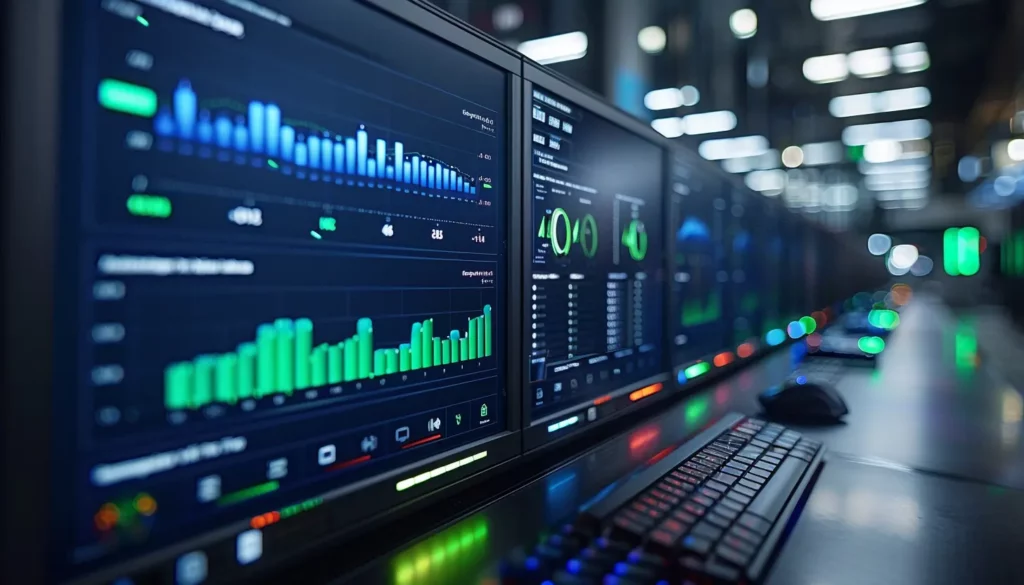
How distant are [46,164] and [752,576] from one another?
588mm

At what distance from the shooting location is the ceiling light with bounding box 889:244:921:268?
13.6 metres

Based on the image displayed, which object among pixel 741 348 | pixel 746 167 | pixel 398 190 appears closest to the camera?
pixel 398 190

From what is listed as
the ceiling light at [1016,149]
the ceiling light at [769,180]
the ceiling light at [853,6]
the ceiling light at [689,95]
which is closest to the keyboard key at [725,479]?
the ceiling light at [853,6]

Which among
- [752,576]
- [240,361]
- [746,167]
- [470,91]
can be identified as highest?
[746,167]

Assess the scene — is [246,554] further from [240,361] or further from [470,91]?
[470,91]

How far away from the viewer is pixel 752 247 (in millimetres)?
1898

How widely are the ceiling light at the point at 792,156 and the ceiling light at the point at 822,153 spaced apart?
0.08 m

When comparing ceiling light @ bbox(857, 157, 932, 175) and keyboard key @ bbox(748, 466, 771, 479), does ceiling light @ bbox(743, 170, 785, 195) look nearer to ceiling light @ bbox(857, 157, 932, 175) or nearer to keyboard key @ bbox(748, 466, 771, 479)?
ceiling light @ bbox(857, 157, 932, 175)

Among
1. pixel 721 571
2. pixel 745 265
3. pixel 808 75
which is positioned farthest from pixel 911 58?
pixel 721 571

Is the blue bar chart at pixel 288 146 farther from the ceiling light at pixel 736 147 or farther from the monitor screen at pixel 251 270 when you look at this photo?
the ceiling light at pixel 736 147

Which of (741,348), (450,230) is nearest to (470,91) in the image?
(450,230)

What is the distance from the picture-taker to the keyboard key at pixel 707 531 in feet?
1.77

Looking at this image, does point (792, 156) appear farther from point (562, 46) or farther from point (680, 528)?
point (680, 528)

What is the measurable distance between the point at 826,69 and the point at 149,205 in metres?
5.12
